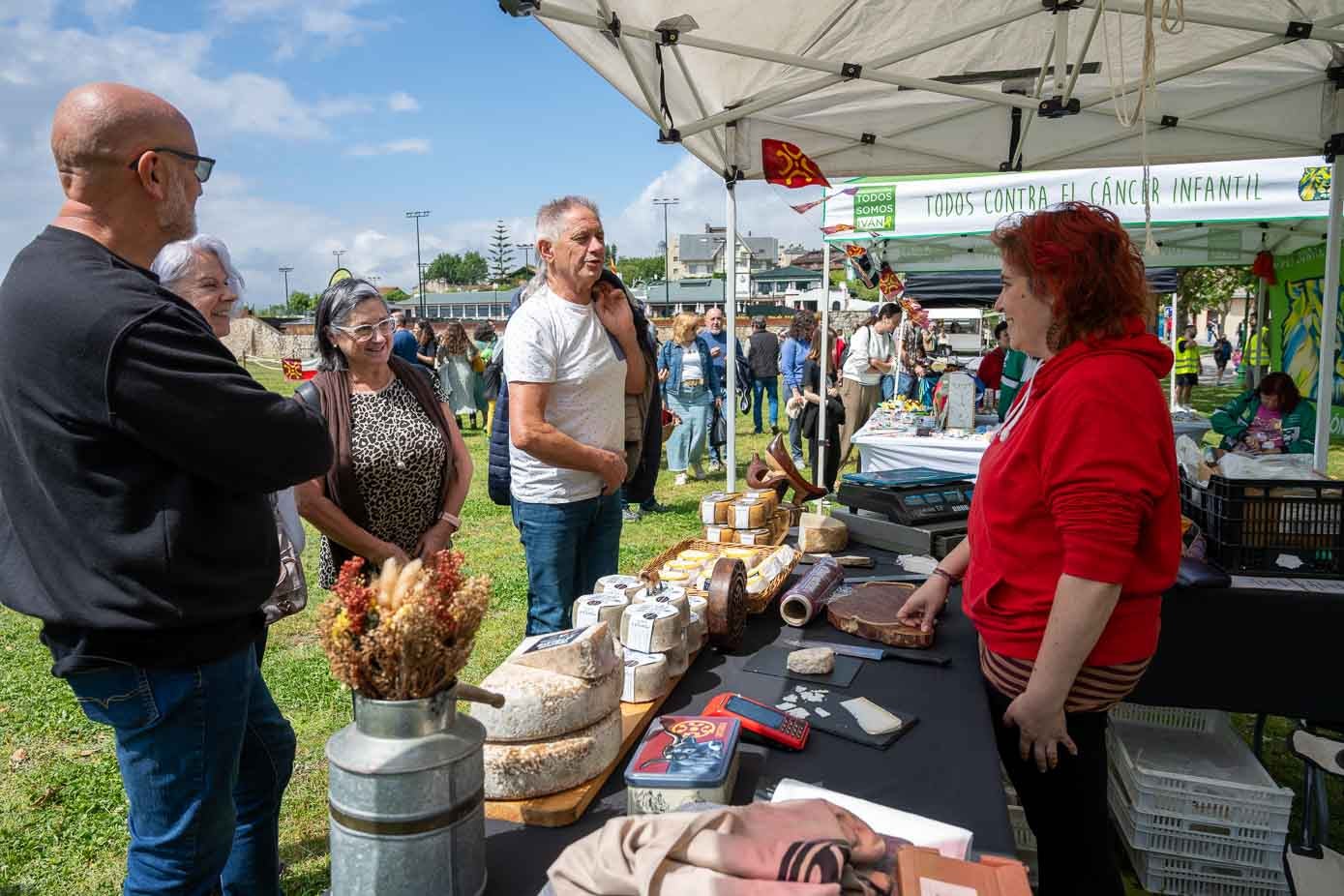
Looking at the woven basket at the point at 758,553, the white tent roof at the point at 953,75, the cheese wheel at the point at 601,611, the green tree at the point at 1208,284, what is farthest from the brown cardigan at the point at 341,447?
the green tree at the point at 1208,284

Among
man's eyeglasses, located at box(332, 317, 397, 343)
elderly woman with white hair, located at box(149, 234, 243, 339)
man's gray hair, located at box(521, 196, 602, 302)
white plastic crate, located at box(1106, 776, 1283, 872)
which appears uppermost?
man's gray hair, located at box(521, 196, 602, 302)

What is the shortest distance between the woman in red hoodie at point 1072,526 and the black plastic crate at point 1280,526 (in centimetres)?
95

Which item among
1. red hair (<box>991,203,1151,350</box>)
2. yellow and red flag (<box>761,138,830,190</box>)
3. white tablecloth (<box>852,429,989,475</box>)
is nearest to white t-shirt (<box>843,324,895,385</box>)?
white tablecloth (<box>852,429,989,475</box>)

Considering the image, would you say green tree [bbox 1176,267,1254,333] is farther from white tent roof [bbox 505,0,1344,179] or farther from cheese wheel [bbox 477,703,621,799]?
cheese wheel [bbox 477,703,621,799]

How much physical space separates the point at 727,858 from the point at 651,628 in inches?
26.7

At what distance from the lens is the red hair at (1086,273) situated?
1427 millimetres

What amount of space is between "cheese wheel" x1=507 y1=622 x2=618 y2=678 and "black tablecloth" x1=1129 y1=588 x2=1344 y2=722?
1618 mm

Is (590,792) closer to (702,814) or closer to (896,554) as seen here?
A: (702,814)

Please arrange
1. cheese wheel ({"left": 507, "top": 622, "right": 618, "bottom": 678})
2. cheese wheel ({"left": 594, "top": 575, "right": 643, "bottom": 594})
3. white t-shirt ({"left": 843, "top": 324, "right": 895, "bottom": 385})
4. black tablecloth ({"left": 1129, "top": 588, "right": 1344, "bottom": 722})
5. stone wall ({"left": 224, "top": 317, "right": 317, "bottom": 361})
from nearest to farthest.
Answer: cheese wheel ({"left": 507, "top": 622, "right": 618, "bottom": 678}) < cheese wheel ({"left": 594, "top": 575, "right": 643, "bottom": 594}) < black tablecloth ({"left": 1129, "top": 588, "right": 1344, "bottom": 722}) < white t-shirt ({"left": 843, "top": 324, "right": 895, "bottom": 385}) < stone wall ({"left": 224, "top": 317, "right": 317, "bottom": 361})

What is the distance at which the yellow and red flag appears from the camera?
390cm

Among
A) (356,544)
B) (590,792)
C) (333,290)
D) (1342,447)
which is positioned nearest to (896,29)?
(333,290)

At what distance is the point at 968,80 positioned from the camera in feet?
12.5

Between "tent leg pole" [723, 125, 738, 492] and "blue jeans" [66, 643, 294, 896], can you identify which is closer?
"blue jeans" [66, 643, 294, 896]

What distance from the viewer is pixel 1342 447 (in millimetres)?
10031
